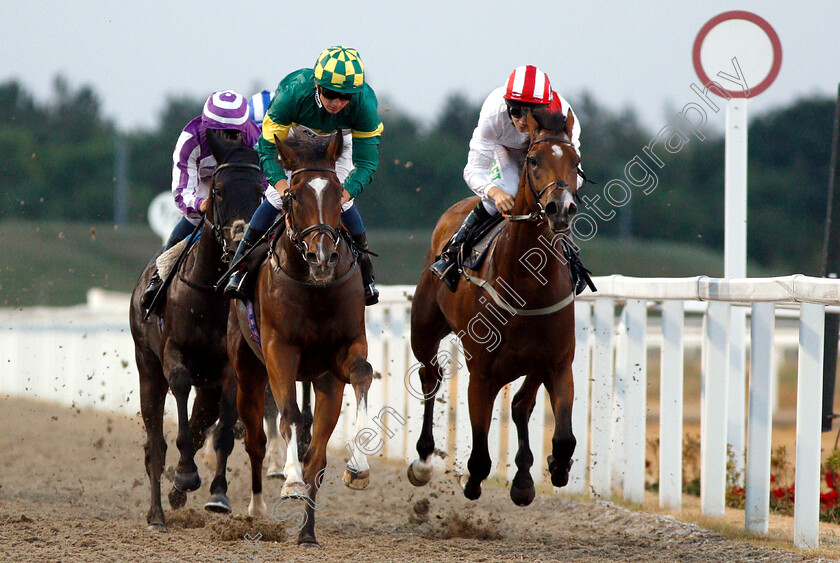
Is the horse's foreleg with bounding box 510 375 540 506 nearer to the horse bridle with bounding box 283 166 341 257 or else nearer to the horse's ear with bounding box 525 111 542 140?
the horse's ear with bounding box 525 111 542 140

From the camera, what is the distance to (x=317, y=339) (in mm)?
5453

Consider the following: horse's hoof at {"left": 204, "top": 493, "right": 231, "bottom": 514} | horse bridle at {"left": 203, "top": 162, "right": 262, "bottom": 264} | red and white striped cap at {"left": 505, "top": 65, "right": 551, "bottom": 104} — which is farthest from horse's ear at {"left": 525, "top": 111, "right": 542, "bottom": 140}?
horse's hoof at {"left": 204, "top": 493, "right": 231, "bottom": 514}

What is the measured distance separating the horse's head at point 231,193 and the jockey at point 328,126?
0.90 feet

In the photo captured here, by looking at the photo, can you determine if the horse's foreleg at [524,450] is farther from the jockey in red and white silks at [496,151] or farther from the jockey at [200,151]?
the jockey at [200,151]

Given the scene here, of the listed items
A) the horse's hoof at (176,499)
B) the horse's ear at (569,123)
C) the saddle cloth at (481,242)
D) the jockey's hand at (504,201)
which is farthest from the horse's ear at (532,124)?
the horse's hoof at (176,499)

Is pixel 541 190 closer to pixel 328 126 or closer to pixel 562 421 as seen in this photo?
pixel 562 421

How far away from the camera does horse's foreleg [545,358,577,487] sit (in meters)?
→ 5.46

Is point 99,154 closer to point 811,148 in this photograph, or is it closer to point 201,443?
point 811,148

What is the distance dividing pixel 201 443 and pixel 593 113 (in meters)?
45.4

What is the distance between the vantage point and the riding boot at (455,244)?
618cm

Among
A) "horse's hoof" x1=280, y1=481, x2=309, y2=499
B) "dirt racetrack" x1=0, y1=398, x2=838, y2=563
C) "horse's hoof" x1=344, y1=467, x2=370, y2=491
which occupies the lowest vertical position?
"dirt racetrack" x1=0, y1=398, x2=838, y2=563

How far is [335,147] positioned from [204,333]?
5.68 ft

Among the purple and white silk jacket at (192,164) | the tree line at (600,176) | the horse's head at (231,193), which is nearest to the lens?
the horse's head at (231,193)

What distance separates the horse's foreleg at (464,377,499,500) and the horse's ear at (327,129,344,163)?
1.41m
